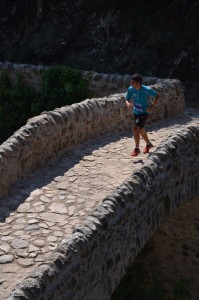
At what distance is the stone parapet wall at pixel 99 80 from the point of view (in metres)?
15.4

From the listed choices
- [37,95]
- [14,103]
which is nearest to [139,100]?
[37,95]

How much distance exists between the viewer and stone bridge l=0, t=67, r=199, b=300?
5.65m

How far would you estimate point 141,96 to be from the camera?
8.80 meters

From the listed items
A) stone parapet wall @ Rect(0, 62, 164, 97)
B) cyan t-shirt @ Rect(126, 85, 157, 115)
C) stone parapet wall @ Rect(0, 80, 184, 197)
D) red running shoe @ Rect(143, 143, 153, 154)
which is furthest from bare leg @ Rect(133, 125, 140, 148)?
stone parapet wall @ Rect(0, 62, 164, 97)

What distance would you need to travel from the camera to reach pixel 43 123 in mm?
8664

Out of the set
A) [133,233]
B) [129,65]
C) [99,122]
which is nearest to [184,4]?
[129,65]

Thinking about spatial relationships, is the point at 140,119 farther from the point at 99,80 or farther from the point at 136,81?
the point at 99,80

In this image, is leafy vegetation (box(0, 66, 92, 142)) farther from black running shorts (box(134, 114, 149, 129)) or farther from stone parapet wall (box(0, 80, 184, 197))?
black running shorts (box(134, 114, 149, 129))

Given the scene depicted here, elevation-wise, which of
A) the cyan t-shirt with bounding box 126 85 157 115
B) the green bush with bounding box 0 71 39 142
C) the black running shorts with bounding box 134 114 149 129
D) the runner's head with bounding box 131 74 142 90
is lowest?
the green bush with bounding box 0 71 39 142

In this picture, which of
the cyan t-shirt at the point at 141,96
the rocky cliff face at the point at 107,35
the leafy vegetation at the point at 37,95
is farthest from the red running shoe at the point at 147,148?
the rocky cliff face at the point at 107,35

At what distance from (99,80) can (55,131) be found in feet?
24.4

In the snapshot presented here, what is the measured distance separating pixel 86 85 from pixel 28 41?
9.22 meters

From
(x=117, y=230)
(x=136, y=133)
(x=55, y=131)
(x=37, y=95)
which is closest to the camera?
(x=117, y=230)

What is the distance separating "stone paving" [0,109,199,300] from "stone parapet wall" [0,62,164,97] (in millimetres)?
5486
